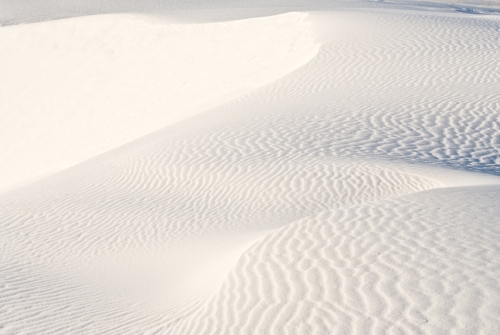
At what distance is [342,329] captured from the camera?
14.4 feet

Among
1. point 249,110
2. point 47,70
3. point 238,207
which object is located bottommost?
point 238,207

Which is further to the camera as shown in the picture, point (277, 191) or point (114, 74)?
point (114, 74)

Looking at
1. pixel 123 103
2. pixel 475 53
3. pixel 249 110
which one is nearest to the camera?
pixel 249 110

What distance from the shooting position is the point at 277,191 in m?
9.21

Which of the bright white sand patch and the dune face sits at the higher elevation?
the bright white sand patch

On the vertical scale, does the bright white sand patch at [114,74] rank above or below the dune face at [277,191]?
above

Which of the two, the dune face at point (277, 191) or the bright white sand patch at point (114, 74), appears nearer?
the dune face at point (277, 191)

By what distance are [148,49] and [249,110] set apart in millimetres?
12120

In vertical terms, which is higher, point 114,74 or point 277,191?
point 114,74

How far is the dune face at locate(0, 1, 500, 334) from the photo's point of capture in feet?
16.3

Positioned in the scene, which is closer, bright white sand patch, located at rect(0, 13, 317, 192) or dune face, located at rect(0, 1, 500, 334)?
dune face, located at rect(0, 1, 500, 334)

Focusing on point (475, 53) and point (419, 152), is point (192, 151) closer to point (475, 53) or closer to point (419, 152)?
point (419, 152)

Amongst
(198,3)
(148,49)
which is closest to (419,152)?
(148,49)

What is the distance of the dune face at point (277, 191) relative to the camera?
16.3ft
